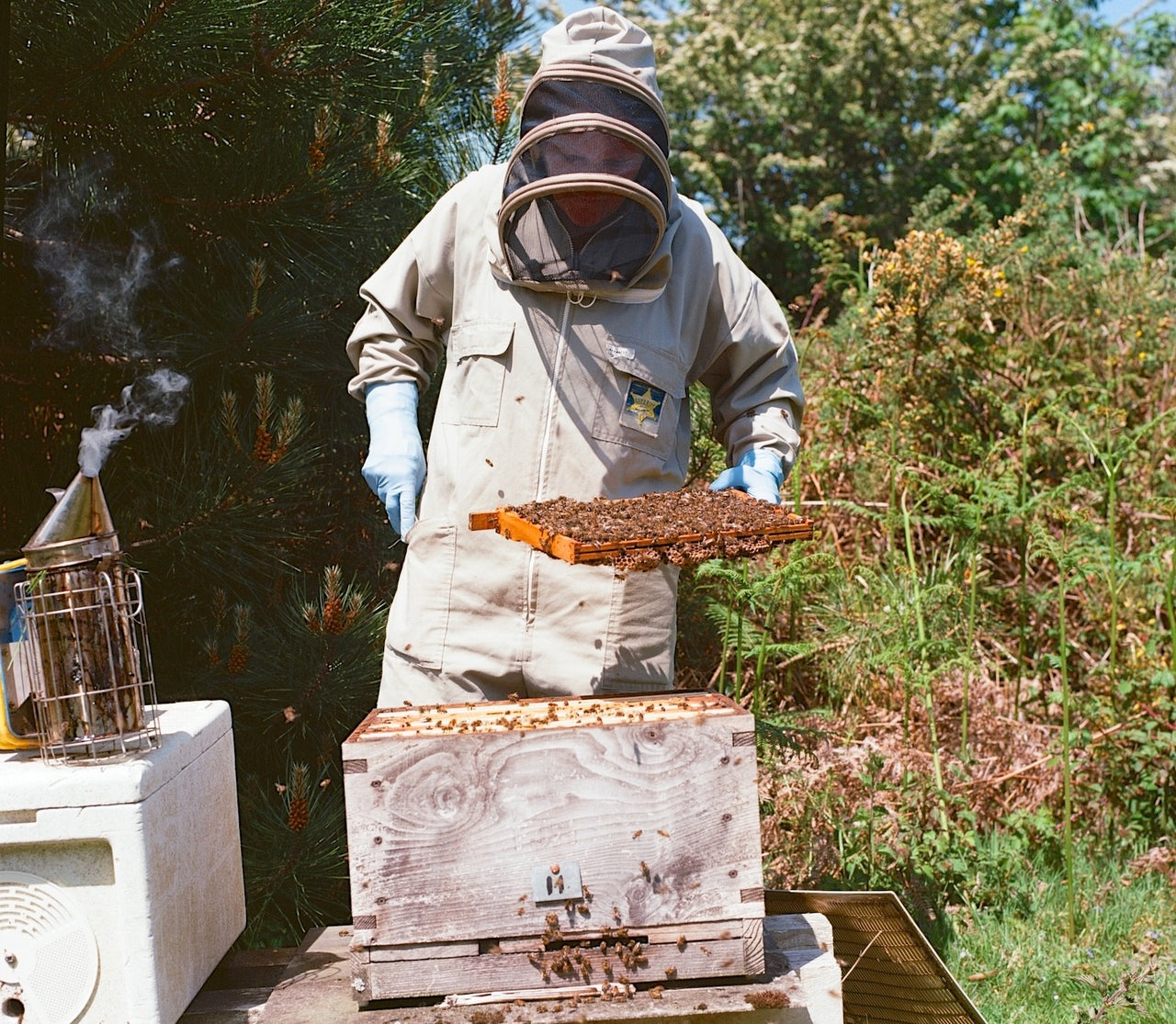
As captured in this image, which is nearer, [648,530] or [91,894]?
[91,894]

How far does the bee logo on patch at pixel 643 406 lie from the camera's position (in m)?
2.61

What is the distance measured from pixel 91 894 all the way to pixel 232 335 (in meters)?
1.84

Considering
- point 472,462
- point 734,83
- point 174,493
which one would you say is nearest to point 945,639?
point 472,462

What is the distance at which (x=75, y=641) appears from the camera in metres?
1.98

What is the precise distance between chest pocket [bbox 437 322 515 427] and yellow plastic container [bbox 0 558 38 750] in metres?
0.97

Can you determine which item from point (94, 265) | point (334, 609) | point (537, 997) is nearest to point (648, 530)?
point (537, 997)

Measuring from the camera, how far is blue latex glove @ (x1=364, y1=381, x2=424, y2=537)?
264cm

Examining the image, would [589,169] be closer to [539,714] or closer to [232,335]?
[539,714]

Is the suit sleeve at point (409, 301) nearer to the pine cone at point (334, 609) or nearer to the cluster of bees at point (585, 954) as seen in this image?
the pine cone at point (334, 609)

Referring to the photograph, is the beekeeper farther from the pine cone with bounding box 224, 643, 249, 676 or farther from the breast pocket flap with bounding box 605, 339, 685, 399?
the pine cone with bounding box 224, 643, 249, 676

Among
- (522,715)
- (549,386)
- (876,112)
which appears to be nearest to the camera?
(522,715)

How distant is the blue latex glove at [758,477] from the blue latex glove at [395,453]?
0.67 meters

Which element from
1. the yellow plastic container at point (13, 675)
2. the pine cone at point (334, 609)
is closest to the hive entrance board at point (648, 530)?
the yellow plastic container at point (13, 675)

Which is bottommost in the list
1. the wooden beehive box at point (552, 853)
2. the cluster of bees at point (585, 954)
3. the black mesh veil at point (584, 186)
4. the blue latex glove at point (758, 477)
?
the cluster of bees at point (585, 954)
